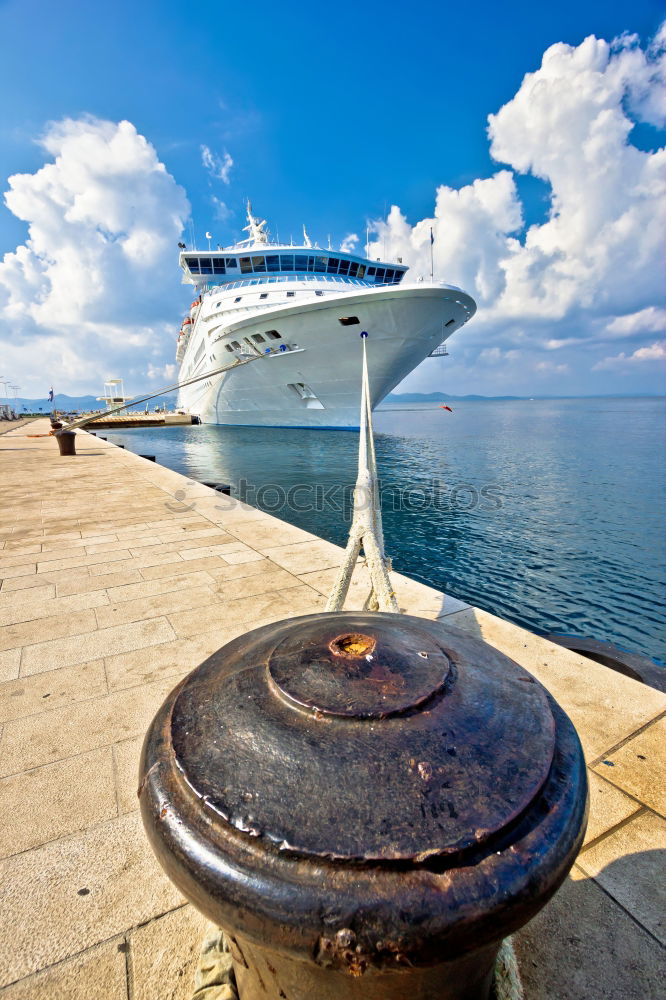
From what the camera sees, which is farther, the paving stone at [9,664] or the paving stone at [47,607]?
the paving stone at [47,607]

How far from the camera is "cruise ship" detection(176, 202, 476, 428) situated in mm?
25328

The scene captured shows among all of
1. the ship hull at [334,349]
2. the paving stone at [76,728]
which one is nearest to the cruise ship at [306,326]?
the ship hull at [334,349]

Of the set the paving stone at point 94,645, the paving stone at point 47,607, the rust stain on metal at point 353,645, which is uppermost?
the rust stain on metal at point 353,645

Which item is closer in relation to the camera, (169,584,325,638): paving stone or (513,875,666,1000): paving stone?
(513,875,666,1000): paving stone

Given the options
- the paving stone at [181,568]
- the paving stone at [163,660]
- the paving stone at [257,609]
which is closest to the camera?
the paving stone at [163,660]

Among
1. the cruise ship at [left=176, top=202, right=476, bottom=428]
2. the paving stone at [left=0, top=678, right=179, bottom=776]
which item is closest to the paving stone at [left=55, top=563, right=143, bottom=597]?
the paving stone at [left=0, top=678, right=179, bottom=776]

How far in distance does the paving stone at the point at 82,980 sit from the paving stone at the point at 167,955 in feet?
0.14

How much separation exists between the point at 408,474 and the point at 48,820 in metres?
19.8

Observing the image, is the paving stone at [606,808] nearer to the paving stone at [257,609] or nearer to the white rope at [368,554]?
the white rope at [368,554]

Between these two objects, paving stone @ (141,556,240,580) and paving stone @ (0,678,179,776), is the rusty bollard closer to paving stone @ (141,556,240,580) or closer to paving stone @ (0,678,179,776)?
paving stone @ (0,678,179,776)

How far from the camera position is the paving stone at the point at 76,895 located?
146 cm

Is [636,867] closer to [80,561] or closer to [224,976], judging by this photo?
[224,976]

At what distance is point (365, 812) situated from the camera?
747mm

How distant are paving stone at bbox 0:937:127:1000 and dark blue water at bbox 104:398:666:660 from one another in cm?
637
